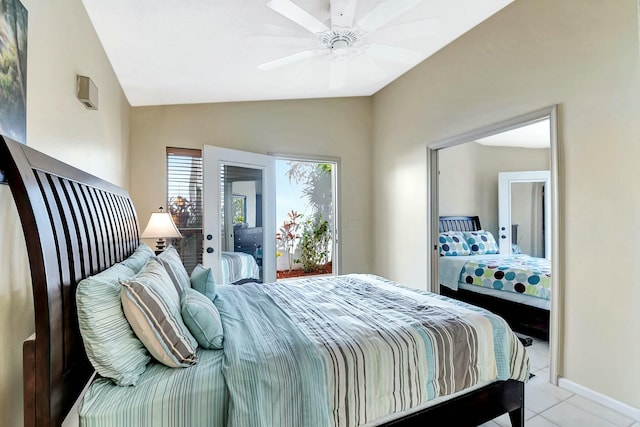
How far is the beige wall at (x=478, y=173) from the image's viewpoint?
5.40 meters

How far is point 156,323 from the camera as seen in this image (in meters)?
1.25

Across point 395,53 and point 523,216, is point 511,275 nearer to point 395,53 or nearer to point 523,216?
point 523,216

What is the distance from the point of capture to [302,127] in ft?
13.8

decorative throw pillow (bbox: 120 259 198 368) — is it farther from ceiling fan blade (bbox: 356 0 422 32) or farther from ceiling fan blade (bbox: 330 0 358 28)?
ceiling fan blade (bbox: 356 0 422 32)

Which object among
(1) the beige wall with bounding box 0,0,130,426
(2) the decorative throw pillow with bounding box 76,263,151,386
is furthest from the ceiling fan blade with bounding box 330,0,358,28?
(2) the decorative throw pillow with bounding box 76,263,151,386

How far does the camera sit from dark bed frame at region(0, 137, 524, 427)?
3.11 feet

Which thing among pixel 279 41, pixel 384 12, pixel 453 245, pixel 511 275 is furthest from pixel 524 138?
pixel 279 41

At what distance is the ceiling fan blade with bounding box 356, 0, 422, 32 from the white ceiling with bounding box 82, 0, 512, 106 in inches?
1.0

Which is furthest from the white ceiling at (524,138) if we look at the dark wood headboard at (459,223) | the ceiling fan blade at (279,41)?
the ceiling fan blade at (279,41)

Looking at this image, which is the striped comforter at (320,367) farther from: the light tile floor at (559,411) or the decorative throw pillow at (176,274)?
the light tile floor at (559,411)

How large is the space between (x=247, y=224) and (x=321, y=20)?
2.25 m

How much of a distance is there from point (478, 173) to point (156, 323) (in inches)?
222

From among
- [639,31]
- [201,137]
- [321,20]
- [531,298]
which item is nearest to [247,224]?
[201,137]

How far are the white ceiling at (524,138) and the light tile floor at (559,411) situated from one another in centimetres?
334
